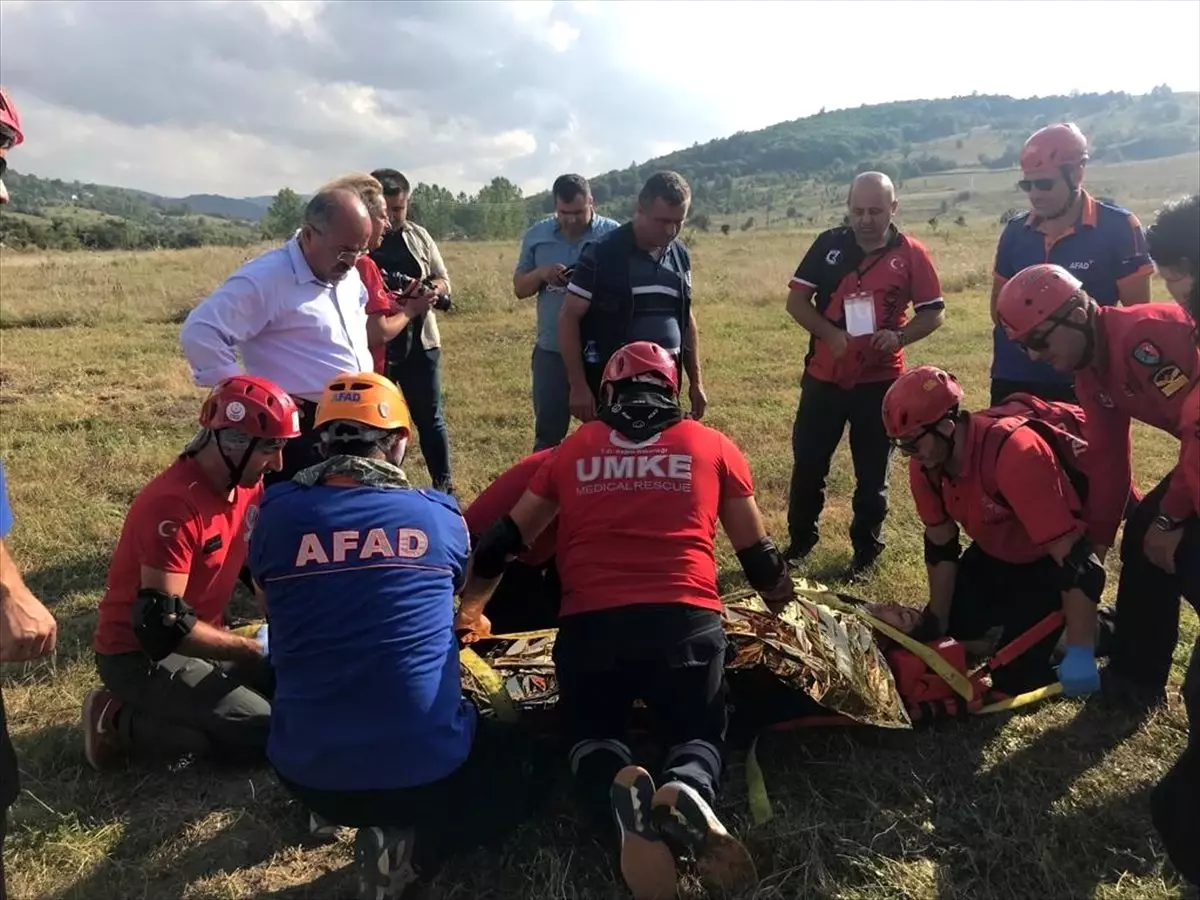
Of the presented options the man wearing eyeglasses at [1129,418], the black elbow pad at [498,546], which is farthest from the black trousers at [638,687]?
the man wearing eyeglasses at [1129,418]

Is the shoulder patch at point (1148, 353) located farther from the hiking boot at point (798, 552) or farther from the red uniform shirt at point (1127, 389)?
the hiking boot at point (798, 552)

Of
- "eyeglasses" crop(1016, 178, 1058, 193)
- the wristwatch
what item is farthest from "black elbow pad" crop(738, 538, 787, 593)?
"eyeglasses" crop(1016, 178, 1058, 193)

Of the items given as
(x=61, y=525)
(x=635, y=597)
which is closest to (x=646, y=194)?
(x=635, y=597)

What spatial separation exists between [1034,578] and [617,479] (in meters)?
2.41

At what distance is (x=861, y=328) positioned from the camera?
539cm

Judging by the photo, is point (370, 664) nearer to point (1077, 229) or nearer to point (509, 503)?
point (509, 503)

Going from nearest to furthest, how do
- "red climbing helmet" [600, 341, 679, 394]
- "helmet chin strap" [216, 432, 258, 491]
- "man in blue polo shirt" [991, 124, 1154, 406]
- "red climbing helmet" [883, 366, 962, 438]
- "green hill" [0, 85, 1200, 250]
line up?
"red climbing helmet" [600, 341, 679, 394] → "helmet chin strap" [216, 432, 258, 491] → "red climbing helmet" [883, 366, 962, 438] → "man in blue polo shirt" [991, 124, 1154, 406] → "green hill" [0, 85, 1200, 250]

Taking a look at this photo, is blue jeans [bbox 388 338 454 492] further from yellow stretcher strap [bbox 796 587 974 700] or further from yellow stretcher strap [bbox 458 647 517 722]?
yellow stretcher strap [bbox 796 587 974 700]

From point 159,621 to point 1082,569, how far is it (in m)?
3.76

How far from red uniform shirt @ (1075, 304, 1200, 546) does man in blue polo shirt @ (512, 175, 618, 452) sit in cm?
339

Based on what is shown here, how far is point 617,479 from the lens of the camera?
3.35m

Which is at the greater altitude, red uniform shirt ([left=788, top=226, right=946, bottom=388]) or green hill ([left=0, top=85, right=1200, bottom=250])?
green hill ([left=0, top=85, right=1200, bottom=250])

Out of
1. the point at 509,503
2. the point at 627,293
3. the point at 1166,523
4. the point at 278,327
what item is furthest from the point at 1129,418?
the point at 278,327

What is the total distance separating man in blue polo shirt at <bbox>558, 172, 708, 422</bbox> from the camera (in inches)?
203
